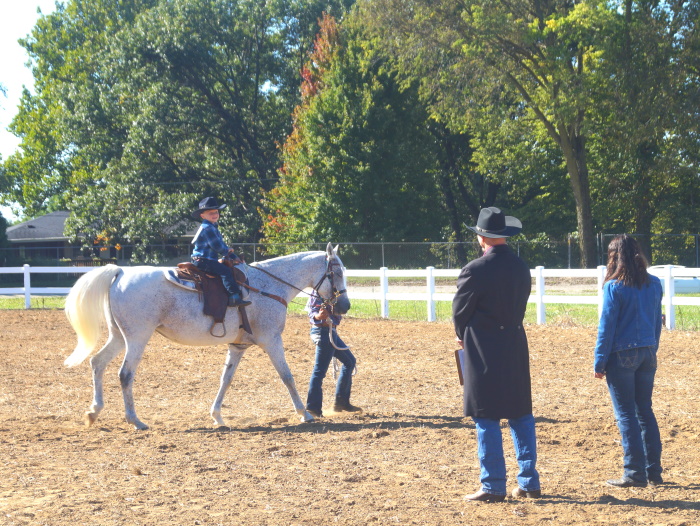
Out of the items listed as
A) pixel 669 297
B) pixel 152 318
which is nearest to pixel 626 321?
pixel 152 318

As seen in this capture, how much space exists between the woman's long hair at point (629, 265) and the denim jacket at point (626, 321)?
46 mm

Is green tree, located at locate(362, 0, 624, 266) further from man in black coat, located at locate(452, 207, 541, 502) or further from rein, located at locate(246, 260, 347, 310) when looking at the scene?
man in black coat, located at locate(452, 207, 541, 502)

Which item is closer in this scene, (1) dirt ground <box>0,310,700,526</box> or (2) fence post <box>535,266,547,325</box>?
(1) dirt ground <box>0,310,700,526</box>

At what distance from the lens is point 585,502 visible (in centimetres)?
540

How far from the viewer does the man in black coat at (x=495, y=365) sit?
Result: 5375 mm

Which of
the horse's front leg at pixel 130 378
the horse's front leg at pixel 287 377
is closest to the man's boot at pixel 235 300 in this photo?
the horse's front leg at pixel 287 377

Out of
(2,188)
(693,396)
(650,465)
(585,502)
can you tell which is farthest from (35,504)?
(2,188)

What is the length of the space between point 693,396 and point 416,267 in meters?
25.2

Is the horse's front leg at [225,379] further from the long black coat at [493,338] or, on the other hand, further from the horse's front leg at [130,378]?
the long black coat at [493,338]

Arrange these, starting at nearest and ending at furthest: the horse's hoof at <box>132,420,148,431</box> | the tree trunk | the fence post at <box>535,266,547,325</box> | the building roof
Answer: the horse's hoof at <box>132,420,148,431</box>, the fence post at <box>535,266,547,325</box>, the tree trunk, the building roof

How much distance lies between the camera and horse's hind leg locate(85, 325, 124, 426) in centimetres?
830

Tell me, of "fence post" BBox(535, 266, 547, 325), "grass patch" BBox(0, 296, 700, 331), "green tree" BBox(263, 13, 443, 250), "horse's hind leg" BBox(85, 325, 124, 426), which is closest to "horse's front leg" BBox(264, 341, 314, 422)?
"horse's hind leg" BBox(85, 325, 124, 426)

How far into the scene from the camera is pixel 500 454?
214 inches

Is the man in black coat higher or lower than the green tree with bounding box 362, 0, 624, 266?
lower
